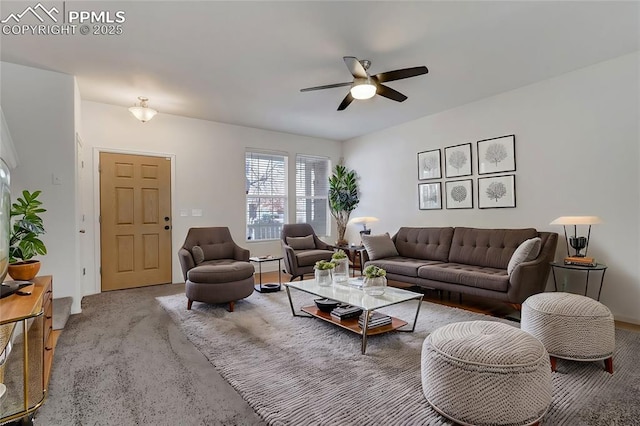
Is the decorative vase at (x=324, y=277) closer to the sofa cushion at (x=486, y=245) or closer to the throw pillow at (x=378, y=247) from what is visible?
the throw pillow at (x=378, y=247)

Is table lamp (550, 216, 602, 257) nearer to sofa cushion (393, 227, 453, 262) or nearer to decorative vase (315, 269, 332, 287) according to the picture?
sofa cushion (393, 227, 453, 262)

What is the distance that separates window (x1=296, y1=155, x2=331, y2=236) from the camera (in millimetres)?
6590

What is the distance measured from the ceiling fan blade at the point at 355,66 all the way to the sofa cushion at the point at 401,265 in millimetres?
2385

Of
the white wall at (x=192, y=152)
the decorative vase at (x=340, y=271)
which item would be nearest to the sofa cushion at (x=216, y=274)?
the decorative vase at (x=340, y=271)

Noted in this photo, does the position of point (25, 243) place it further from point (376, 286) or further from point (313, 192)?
point (313, 192)

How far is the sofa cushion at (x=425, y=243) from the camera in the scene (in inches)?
178

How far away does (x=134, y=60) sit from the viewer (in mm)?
3238

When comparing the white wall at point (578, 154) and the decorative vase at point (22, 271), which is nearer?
the decorative vase at point (22, 271)

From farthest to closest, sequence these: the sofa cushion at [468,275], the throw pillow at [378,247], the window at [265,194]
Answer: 1. the window at [265,194]
2. the throw pillow at [378,247]
3. the sofa cushion at [468,275]

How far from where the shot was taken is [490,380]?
1557 millimetres

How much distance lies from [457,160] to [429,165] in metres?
0.48

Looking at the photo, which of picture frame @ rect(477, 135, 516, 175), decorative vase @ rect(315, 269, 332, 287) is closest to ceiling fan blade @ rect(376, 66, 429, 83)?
decorative vase @ rect(315, 269, 332, 287)

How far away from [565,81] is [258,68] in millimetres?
3436

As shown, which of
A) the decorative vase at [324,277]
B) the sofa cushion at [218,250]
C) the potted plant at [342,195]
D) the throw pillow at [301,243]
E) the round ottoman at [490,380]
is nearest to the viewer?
the round ottoman at [490,380]
